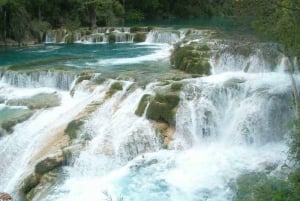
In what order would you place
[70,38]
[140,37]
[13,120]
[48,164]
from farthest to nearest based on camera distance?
[70,38], [140,37], [13,120], [48,164]

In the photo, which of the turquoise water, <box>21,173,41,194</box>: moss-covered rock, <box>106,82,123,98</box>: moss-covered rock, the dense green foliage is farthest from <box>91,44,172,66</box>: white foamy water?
the dense green foliage

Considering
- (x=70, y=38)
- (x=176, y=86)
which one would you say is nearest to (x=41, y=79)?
(x=176, y=86)

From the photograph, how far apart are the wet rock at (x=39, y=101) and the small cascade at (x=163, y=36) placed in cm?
1079

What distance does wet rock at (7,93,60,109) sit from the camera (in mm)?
15202

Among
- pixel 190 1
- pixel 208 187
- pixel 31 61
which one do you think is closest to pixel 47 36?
pixel 31 61

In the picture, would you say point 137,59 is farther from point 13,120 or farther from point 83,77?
point 13,120

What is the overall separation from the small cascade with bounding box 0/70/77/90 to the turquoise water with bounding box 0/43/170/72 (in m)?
1.07

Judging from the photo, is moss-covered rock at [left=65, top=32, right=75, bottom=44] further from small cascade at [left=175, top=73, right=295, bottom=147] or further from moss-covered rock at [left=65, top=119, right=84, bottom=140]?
small cascade at [left=175, top=73, right=295, bottom=147]

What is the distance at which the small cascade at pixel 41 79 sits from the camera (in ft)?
56.7

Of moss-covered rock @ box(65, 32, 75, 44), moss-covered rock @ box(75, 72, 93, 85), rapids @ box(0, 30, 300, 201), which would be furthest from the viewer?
moss-covered rock @ box(65, 32, 75, 44)

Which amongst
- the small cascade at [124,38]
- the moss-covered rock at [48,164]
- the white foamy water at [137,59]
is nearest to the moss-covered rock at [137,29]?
the small cascade at [124,38]

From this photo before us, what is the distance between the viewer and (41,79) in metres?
18.0

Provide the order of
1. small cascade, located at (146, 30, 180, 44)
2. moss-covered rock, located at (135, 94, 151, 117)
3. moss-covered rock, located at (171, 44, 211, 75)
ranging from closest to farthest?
1. moss-covered rock, located at (135, 94, 151, 117)
2. moss-covered rock, located at (171, 44, 211, 75)
3. small cascade, located at (146, 30, 180, 44)

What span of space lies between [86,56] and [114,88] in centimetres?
783
